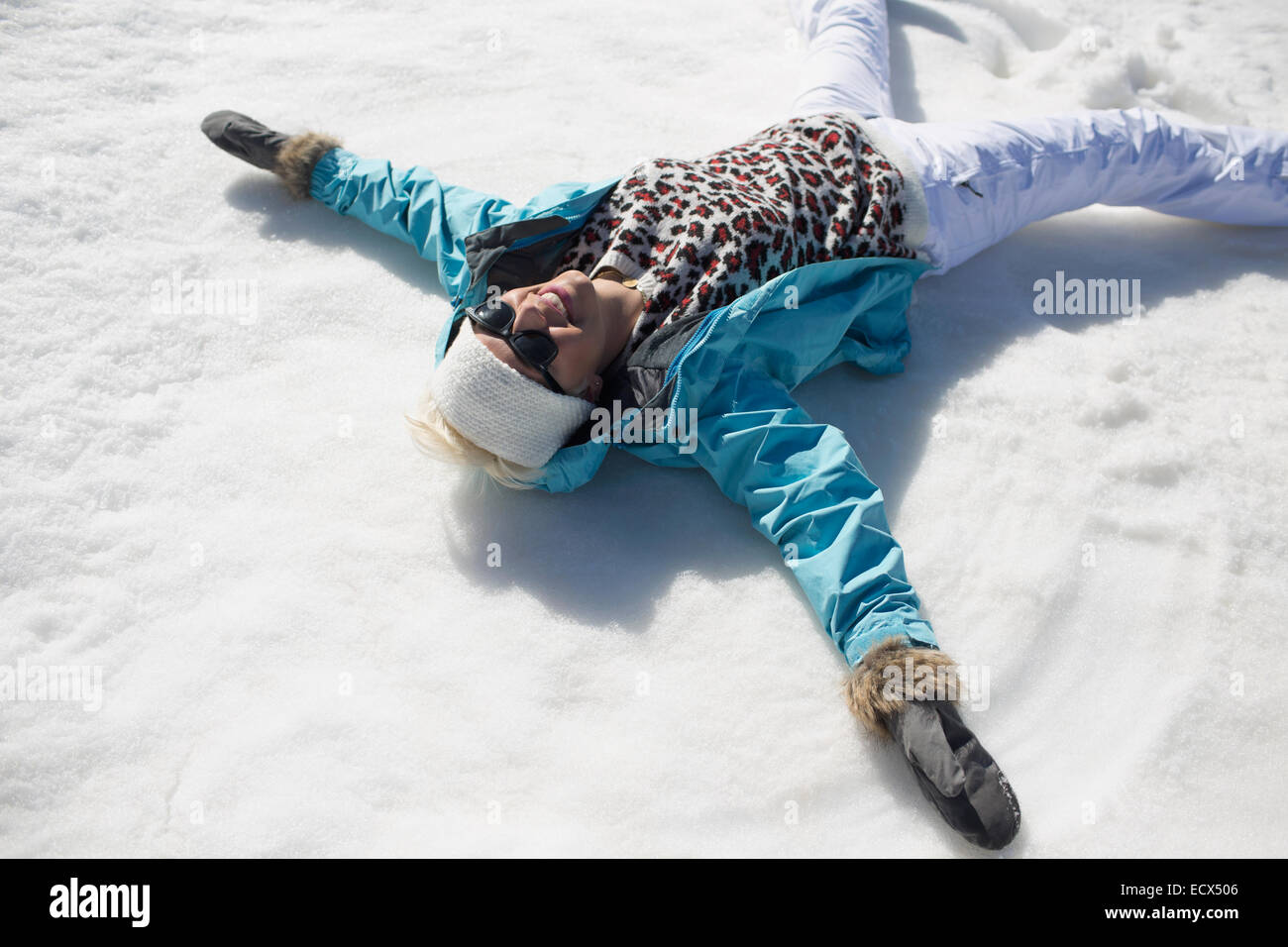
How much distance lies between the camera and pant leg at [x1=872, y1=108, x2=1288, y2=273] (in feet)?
9.70

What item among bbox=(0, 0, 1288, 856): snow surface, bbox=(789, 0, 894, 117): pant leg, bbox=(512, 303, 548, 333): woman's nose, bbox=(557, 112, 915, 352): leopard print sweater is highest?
bbox=(789, 0, 894, 117): pant leg

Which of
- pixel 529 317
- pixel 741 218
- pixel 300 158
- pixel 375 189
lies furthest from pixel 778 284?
pixel 300 158

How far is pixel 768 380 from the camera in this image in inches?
99.5

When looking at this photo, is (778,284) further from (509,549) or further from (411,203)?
(411,203)

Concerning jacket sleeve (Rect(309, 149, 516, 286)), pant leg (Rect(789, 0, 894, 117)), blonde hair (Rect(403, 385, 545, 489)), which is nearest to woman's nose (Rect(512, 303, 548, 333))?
blonde hair (Rect(403, 385, 545, 489))

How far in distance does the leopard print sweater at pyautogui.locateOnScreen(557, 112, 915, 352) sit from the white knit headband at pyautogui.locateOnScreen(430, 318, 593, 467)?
14.5 inches

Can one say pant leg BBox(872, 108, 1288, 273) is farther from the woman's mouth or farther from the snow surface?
the woman's mouth

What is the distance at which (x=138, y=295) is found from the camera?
2.88 m

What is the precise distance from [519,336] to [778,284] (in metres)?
0.74

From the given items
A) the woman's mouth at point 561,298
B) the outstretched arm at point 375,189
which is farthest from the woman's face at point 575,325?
the outstretched arm at point 375,189

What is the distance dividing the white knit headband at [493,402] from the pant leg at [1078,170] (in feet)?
4.79

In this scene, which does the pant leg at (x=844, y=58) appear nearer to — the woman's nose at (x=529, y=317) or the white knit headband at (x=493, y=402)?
the woman's nose at (x=529, y=317)
